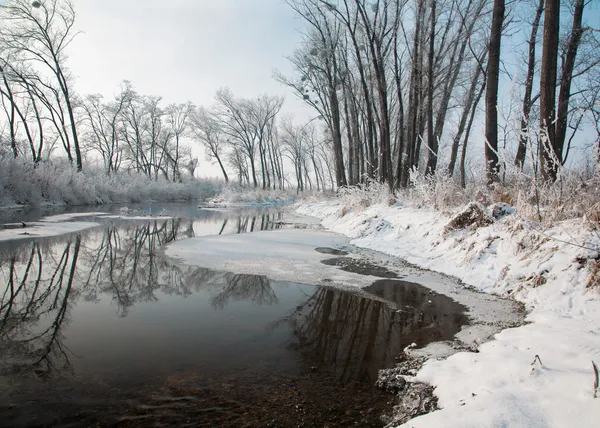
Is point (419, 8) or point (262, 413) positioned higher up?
point (419, 8)

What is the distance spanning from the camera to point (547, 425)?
4.85ft

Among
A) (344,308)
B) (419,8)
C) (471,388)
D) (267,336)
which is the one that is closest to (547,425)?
(471,388)

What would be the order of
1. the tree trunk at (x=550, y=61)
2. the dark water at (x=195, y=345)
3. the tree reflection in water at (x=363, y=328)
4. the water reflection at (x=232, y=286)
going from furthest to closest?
the tree trunk at (x=550, y=61) < the water reflection at (x=232, y=286) < the tree reflection in water at (x=363, y=328) < the dark water at (x=195, y=345)

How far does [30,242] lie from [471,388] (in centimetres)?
777

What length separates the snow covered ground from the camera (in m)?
1.62

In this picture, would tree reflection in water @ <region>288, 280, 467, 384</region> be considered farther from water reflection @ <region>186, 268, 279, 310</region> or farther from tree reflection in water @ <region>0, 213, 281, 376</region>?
tree reflection in water @ <region>0, 213, 281, 376</region>

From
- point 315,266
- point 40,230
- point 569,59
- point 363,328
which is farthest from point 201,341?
point 569,59

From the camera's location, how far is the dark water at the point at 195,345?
6.05 feet

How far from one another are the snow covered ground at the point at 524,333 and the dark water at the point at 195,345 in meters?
0.46

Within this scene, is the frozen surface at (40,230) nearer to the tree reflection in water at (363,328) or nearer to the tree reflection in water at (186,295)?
the tree reflection in water at (186,295)

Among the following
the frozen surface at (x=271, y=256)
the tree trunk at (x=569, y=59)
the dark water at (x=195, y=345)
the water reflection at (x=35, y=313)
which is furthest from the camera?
the tree trunk at (x=569, y=59)

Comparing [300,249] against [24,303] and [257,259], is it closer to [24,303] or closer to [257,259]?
[257,259]

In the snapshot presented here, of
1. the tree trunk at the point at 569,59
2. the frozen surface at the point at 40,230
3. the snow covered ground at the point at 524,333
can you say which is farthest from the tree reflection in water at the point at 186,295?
the tree trunk at the point at 569,59

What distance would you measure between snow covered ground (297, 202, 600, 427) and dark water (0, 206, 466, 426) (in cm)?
46
